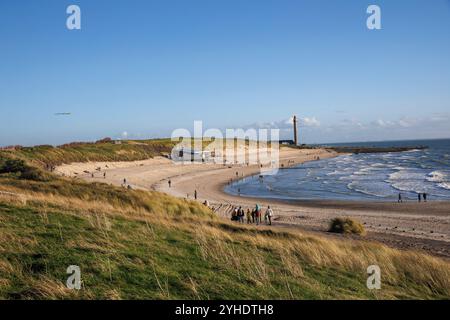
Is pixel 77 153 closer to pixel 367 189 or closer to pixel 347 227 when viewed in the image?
pixel 367 189

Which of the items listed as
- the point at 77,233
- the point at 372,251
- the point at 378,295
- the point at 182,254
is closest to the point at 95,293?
the point at 182,254

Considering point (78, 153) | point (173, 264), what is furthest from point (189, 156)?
point (173, 264)

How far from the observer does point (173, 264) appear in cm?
827

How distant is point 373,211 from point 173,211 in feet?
62.4

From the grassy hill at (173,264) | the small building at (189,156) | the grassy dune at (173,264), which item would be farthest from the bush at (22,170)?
the small building at (189,156)

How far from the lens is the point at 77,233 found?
9.92 meters

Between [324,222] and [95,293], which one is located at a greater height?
[95,293]

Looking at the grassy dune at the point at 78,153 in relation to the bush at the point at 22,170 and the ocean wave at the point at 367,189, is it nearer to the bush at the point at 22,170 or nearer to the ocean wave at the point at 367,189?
the bush at the point at 22,170

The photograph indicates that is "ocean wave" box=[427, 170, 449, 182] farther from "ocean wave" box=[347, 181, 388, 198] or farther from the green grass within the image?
the green grass

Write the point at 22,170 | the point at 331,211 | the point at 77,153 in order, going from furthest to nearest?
the point at 77,153
the point at 331,211
the point at 22,170

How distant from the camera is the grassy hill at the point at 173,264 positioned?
674 centimetres

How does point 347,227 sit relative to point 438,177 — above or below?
above

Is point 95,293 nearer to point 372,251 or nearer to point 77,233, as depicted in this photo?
point 77,233
